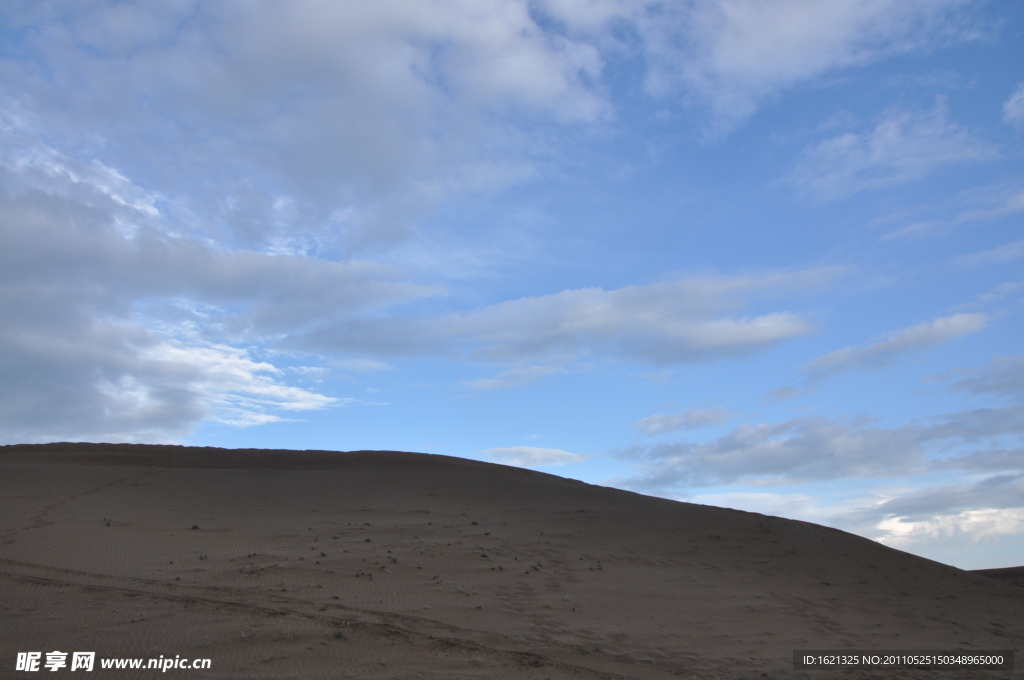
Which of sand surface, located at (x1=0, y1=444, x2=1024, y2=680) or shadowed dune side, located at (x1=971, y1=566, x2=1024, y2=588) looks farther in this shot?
shadowed dune side, located at (x1=971, y1=566, x2=1024, y2=588)

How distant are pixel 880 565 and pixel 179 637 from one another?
63.5 ft

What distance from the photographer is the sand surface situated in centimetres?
938

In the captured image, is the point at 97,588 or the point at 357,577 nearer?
the point at 97,588

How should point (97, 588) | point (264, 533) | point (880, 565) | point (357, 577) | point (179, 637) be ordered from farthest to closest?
point (880, 565) < point (264, 533) < point (357, 577) < point (97, 588) < point (179, 637)

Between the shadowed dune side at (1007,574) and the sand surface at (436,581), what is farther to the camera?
the shadowed dune side at (1007,574)

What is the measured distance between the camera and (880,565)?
1936 cm

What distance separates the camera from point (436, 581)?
1305 centimetres

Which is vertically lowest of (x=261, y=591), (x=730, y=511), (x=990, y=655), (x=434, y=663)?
(x=990, y=655)

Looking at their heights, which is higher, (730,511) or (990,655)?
(730,511)

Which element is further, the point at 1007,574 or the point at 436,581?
the point at 1007,574

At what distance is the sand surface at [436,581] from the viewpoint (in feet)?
30.8

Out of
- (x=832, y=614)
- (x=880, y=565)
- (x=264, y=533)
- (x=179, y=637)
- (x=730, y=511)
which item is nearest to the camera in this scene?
(x=179, y=637)

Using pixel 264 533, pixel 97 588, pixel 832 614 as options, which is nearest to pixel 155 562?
pixel 97 588

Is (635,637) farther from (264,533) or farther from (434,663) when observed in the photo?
(264,533)
